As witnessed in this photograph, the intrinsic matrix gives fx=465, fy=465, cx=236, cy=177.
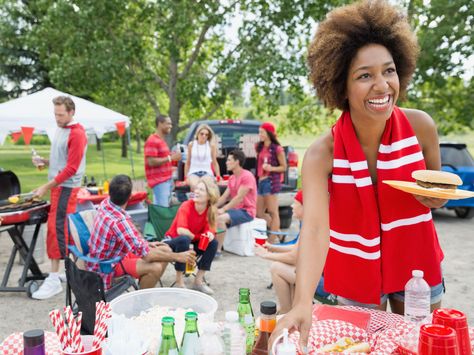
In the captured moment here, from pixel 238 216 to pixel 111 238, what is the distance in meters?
2.66

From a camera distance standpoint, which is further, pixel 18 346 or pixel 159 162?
pixel 159 162

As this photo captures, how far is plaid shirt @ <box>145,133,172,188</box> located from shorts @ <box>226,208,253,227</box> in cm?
122

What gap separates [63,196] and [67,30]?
344 inches

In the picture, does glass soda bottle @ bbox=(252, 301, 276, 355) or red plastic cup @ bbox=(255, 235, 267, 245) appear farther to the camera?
red plastic cup @ bbox=(255, 235, 267, 245)

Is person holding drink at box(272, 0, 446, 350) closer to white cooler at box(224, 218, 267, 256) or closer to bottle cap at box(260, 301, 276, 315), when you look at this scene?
bottle cap at box(260, 301, 276, 315)

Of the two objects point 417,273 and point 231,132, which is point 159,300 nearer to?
point 417,273

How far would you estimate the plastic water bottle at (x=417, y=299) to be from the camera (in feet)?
5.82

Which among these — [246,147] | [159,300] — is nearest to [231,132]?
[246,147]

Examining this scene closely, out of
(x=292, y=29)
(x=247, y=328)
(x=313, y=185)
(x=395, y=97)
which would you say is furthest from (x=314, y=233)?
(x=292, y=29)

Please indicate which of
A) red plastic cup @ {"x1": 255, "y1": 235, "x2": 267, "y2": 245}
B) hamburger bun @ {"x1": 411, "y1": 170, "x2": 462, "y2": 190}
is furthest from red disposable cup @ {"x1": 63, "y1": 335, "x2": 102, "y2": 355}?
red plastic cup @ {"x1": 255, "y1": 235, "x2": 267, "y2": 245}

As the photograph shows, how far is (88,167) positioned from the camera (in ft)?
75.8

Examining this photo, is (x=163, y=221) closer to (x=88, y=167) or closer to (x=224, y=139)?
(x=224, y=139)

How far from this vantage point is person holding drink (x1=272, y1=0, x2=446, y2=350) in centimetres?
172

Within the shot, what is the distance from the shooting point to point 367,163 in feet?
5.99
